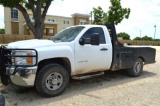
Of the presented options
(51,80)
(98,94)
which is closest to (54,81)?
(51,80)

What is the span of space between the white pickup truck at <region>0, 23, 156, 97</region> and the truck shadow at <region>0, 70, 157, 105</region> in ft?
0.89

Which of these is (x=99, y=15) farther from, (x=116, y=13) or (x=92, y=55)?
(x=92, y=55)

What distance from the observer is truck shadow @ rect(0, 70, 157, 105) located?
521cm

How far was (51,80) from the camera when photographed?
5.36 m

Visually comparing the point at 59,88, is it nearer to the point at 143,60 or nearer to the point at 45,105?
the point at 45,105

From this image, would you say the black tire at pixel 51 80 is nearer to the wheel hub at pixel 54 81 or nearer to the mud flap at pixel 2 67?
the wheel hub at pixel 54 81

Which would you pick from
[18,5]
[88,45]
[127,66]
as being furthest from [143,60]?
[18,5]

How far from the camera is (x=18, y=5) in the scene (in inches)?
458

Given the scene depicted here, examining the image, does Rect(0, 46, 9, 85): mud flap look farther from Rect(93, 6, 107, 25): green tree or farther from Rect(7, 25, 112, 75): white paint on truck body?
Rect(93, 6, 107, 25): green tree

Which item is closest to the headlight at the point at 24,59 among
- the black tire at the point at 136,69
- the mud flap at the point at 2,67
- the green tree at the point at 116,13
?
the mud flap at the point at 2,67

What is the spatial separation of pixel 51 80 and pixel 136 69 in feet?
12.3

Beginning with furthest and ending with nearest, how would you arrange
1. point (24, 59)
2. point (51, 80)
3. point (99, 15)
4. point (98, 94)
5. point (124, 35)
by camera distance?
point (124, 35) < point (99, 15) < point (98, 94) < point (51, 80) < point (24, 59)

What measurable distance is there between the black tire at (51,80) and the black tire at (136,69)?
A: 2.98 meters

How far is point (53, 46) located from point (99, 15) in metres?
29.0
